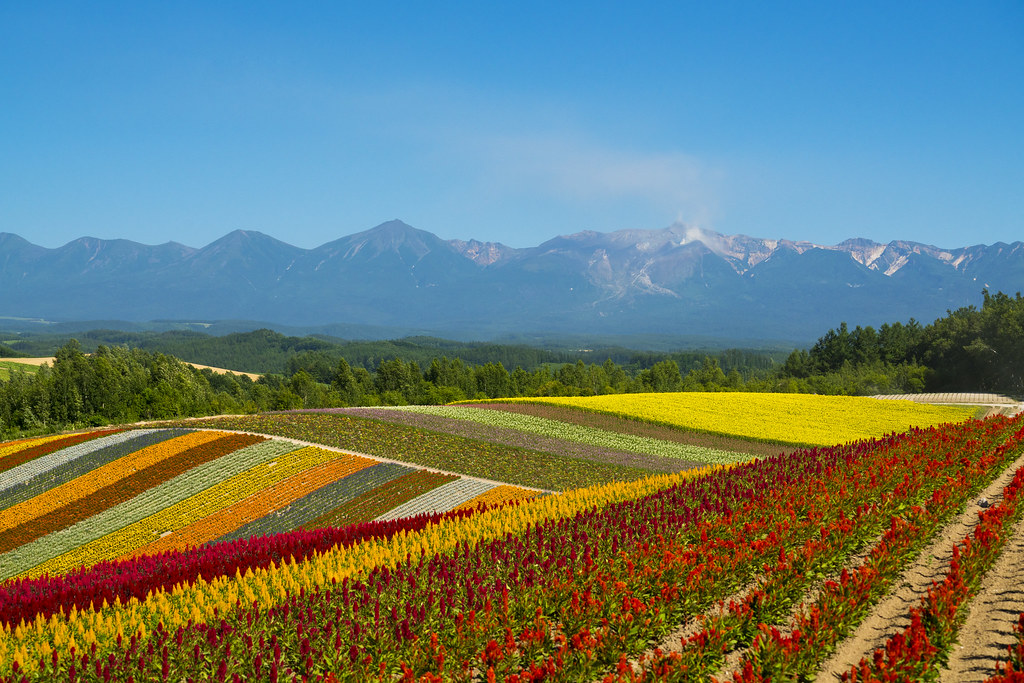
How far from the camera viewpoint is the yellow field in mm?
39250

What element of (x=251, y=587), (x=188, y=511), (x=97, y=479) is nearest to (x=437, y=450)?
(x=188, y=511)

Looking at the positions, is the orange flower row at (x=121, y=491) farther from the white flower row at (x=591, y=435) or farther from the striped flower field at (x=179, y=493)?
the white flower row at (x=591, y=435)

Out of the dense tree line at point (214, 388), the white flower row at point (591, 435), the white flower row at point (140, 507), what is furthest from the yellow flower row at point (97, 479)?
the dense tree line at point (214, 388)

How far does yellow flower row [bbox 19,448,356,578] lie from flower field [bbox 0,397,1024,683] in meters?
0.26

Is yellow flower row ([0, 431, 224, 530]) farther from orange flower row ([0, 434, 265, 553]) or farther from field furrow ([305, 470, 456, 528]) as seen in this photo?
field furrow ([305, 470, 456, 528])

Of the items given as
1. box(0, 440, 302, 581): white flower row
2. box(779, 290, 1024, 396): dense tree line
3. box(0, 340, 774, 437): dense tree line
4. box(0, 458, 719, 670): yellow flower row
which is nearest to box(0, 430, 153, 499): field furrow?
box(0, 440, 302, 581): white flower row

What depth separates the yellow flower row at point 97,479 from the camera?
23.9 metres

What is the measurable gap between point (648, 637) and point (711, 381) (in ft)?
322

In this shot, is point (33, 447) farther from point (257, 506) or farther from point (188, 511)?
point (257, 506)

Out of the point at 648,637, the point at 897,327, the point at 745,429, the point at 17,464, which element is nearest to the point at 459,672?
the point at 648,637

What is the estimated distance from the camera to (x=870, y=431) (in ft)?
130

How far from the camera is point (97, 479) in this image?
26.6m

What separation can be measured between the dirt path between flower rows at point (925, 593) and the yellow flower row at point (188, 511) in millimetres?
19193

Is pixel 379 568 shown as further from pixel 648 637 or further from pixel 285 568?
pixel 648 637
